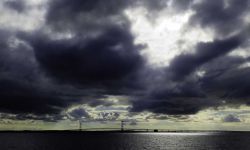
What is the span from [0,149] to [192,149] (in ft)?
341

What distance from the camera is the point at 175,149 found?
173m

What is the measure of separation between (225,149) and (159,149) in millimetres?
35600

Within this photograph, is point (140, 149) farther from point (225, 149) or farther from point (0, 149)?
point (0, 149)

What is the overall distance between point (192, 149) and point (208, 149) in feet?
28.1

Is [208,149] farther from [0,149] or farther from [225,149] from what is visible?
[0,149]

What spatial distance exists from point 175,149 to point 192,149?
9.51 meters

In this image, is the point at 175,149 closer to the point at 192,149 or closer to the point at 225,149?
the point at 192,149

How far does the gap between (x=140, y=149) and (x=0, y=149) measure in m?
75.0

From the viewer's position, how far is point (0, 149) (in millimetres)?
163500

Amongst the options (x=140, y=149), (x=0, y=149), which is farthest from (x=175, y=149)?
(x=0, y=149)

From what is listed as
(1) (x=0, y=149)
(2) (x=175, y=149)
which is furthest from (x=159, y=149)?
(1) (x=0, y=149)

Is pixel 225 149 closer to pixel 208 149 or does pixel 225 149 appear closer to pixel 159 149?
pixel 208 149

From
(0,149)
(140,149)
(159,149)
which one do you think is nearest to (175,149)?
(159,149)

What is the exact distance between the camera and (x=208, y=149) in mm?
167750
